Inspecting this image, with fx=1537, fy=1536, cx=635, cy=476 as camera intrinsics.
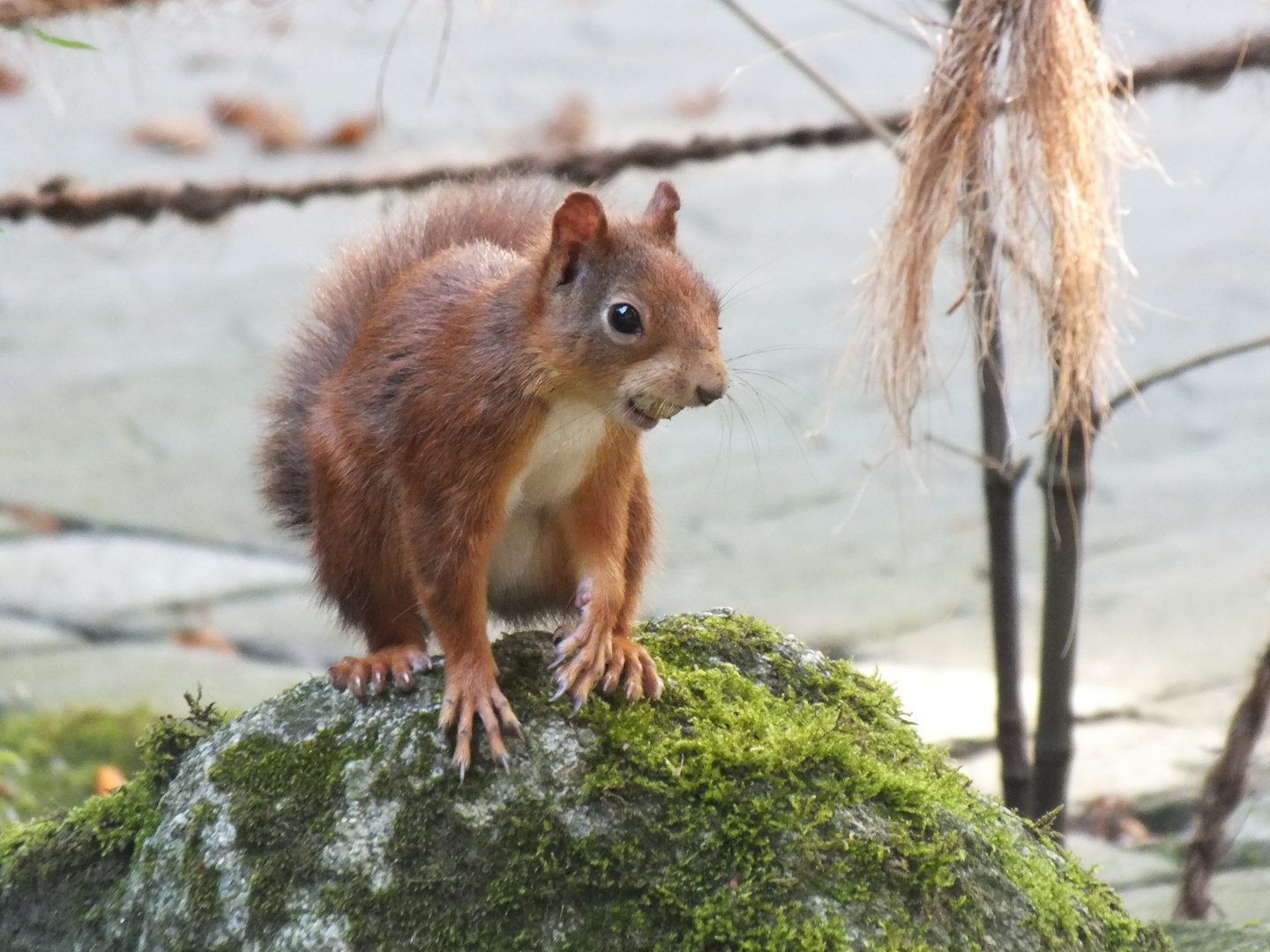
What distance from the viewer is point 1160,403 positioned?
7438 millimetres

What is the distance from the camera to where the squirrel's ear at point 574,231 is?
2.02 m

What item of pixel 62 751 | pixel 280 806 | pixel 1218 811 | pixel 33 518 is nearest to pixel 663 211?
pixel 280 806

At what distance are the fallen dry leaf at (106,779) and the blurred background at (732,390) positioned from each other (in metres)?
0.50

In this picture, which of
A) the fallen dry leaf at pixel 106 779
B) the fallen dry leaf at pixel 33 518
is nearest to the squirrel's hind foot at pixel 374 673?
the fallen dry leaf at pixel 106 779

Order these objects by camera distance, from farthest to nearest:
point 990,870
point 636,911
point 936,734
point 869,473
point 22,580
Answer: point 22,580
point 936,734
point 869,473
point 990,870
point 636,911

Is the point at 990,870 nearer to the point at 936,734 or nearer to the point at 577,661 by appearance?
the point at 577,661

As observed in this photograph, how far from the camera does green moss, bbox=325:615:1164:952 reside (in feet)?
6.07

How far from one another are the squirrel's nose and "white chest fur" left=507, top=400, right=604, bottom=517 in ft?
0.67

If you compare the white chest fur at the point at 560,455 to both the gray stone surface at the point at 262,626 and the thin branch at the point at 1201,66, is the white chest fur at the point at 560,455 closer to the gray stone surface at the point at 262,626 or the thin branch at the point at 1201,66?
the thin branch at the point at 1201,66

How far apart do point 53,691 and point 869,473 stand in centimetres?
312

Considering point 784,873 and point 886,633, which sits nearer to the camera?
point 784,873

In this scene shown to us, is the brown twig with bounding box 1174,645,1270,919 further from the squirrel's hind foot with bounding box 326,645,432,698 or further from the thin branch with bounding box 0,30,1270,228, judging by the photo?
the squirrel's hind foot with bounding box 326,645,432,698

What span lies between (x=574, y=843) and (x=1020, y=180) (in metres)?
1.21

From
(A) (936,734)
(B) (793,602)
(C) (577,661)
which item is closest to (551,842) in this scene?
(C) (577,661)
